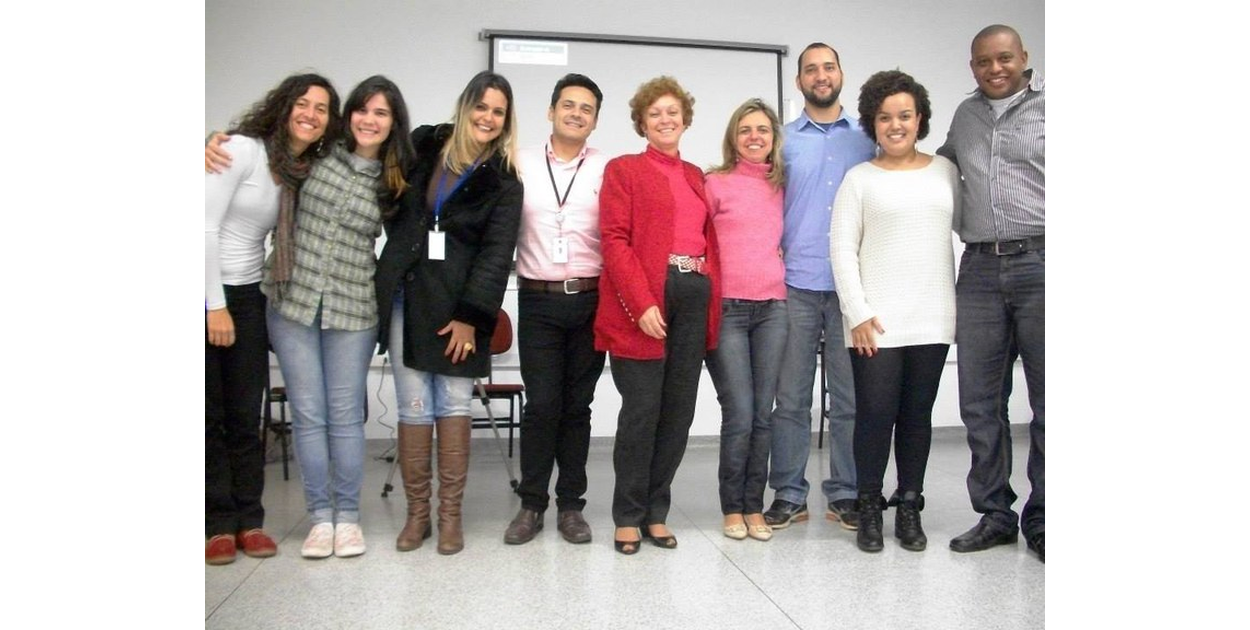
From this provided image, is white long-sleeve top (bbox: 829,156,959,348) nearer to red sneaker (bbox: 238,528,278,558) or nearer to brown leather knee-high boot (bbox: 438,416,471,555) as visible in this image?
brown leather knee-high boot (bbox: 438,416,471,555)

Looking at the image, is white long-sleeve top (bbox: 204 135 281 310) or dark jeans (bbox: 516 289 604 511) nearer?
white long-sleeve top (bbox: 204 135 281 310)

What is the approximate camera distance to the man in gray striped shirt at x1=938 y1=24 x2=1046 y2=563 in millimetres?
2396

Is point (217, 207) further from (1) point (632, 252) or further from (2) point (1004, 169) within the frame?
(2) point (1004, 169)

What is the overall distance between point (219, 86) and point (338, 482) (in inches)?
136

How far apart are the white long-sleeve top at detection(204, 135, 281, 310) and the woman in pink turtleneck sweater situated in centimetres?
131

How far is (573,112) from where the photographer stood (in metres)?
2.57

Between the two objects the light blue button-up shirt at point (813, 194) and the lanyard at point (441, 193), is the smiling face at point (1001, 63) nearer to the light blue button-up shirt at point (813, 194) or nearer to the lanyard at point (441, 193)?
the light blue button-up shirt at point (813, 194)

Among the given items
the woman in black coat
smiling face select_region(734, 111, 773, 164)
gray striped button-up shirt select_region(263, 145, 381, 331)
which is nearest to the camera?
gray striped button-up shirt select_region(263, 145, 381, 331)

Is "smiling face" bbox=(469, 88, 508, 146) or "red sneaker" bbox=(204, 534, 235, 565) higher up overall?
"smiling face" bbox=(469, 88, 508, 146)

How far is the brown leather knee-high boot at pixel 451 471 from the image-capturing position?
2.49 m

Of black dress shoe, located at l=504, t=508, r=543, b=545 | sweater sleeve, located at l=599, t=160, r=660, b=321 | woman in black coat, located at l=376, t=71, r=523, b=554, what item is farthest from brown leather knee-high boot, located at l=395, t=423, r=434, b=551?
sweater sleeve, located at l=599, t=160, r=660, b=321

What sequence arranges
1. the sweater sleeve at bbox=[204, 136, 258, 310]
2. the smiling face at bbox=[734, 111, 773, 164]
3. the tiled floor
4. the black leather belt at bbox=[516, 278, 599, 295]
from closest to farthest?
the tiled floor
the sweater sleeve at bbox=[204, 136, 258, 310]
the black leather belt at bbox=[516, 278, 599, 295]
the smiling face at bbox=[734, 111, 773, 164]

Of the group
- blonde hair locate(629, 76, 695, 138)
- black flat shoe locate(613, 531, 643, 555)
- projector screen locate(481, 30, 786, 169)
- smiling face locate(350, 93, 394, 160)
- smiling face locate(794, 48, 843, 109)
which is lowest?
black flat shoe locate(613, 531, 643, 555)
